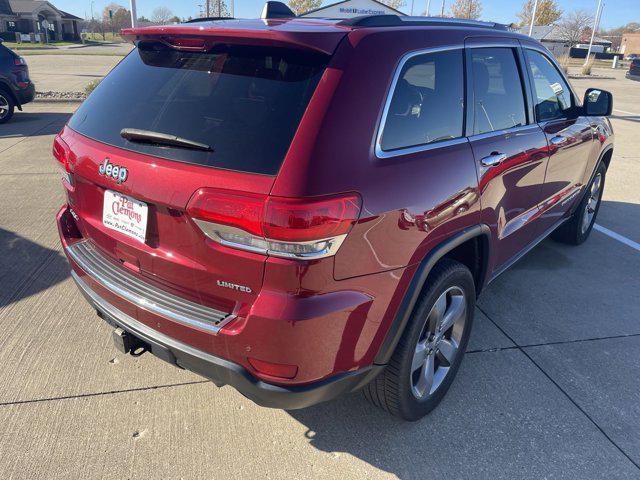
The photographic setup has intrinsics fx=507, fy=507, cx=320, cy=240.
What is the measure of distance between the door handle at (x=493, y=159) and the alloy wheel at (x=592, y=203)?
8.50ft

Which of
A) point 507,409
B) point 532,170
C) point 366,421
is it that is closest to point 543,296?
point 532,170

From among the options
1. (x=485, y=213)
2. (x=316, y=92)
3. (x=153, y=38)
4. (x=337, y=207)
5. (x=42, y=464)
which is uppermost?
(x=153, y=38)

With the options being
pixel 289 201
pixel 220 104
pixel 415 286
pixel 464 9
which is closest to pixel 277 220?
pixel 289 201

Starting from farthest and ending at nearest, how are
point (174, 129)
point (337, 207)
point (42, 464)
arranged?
point (42, 464), point (174, 129), point (337, 207)

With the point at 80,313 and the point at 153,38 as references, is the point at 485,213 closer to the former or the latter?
the point at 153,38

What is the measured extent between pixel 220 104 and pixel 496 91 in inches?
70.5

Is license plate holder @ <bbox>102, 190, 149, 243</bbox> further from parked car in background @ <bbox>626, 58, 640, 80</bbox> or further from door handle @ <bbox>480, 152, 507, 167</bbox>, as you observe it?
parked car in background @ <bbox>626, 58, 640, 80</bbox>

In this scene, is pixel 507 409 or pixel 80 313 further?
pixel 80 313

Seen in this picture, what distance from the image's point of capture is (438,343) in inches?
106

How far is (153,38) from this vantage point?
238 centimetres

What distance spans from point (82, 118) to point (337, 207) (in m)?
1.55

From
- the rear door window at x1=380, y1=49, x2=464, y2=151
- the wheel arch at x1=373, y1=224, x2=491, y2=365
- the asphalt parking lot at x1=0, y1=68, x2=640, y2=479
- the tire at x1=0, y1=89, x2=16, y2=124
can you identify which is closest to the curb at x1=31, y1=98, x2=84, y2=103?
the tire at x1=0, y1=89, x2=16, y2=124

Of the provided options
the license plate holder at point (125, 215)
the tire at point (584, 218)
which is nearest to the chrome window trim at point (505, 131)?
the license plate holder at point (125, 215)

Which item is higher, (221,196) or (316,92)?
Answer: (316,92)
